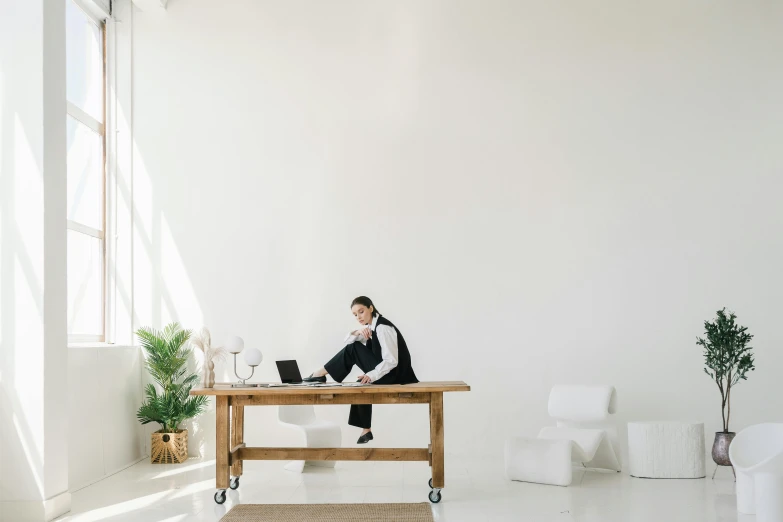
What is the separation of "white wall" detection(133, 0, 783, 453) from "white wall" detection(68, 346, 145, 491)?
0.78 meters

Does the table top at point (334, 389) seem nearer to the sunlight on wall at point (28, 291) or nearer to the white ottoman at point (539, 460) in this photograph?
the sunlight on wall at point (28, 291)

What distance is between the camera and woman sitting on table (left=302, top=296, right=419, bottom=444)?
602 cm

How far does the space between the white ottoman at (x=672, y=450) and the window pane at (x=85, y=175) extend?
17.2 feet

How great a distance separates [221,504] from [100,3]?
4.95m

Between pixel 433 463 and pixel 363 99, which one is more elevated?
pixel 363 99

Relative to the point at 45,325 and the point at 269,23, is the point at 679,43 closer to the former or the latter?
the point at 269,23

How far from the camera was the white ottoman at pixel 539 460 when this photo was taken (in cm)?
598

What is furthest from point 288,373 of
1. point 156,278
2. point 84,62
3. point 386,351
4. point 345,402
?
point 84,62

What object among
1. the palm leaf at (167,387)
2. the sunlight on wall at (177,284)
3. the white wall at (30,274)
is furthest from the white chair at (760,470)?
the sunlight on wall at (177,284)

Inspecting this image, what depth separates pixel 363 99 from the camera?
782 centimetres

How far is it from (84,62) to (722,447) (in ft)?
21.6

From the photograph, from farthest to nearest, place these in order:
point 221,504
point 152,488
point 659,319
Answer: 1. point 659,319
2. point 152,488
3. point 221,504

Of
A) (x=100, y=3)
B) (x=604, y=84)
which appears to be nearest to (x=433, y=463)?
(x=604, y=84)

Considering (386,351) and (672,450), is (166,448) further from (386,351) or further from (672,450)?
(672,450)
